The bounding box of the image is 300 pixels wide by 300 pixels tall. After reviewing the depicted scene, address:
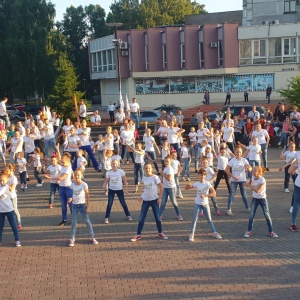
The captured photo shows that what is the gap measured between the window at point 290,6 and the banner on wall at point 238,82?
1566 centimetres

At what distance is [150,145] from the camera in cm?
1691

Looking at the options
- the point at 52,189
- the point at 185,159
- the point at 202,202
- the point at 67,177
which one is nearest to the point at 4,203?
the point at 67,177

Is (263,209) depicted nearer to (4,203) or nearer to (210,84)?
(4,203)

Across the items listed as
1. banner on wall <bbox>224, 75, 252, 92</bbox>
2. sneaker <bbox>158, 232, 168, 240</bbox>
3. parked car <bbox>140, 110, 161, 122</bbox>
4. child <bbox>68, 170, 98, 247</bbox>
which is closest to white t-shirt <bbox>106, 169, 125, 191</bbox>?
child <bbox>68, 170, 98, 247</bbox>

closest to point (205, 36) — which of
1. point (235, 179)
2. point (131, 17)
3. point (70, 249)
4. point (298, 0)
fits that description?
point (298, 0)

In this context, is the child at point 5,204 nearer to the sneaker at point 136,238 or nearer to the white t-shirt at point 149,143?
the sneaker at point 136,238

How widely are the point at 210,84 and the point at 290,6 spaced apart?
17358 millimetres

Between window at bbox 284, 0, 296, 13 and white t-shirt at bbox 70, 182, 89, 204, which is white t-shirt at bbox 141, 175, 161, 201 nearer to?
white t-shirt at bbox 70, 182, 89, 204

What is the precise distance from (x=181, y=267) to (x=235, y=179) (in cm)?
396

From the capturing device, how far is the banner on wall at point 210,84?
4541 centimetres

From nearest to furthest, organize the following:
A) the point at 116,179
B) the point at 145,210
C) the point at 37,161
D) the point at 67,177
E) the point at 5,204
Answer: the point at 5,204
the point at 145,210
the point at 116,179
the point at 67,177
the point at 37,161

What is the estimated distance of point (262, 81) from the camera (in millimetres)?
44562

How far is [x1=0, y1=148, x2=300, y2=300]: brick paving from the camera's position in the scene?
830 cm

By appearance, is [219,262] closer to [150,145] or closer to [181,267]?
[181,267]
